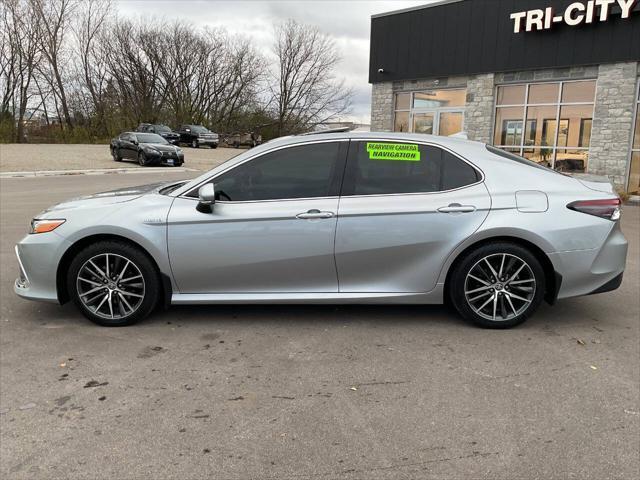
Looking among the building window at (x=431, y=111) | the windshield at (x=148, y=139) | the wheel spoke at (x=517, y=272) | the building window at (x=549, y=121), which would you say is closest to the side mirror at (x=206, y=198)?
the wheel spoke at (x=517, y=272)

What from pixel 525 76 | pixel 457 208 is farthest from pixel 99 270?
pixel 525 76

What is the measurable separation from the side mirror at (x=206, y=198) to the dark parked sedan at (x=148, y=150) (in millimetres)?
21657

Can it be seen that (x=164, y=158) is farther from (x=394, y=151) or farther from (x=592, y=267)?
(x=592, y=267)

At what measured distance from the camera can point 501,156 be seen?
4.72 meters

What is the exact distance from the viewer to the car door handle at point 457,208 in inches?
173

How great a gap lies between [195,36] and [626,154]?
48.2m

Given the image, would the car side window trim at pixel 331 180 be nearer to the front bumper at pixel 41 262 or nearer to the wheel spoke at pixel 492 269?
the front bumper at pixel 41 262

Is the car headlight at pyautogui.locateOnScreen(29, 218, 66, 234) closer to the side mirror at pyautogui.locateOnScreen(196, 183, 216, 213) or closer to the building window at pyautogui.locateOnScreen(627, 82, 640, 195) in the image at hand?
the side mirror at pyautogui.locateOnScreen(196, 183, 216, 213)

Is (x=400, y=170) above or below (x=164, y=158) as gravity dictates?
above

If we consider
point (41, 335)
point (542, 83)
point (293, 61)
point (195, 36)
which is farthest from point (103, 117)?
point (41, 335)

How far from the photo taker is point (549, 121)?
652 inches

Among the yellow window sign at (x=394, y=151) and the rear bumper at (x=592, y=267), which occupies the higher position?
the yellow window sign at (x=394, y=151)

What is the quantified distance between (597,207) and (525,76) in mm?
13805

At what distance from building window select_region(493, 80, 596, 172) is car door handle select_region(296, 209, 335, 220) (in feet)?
46.1
